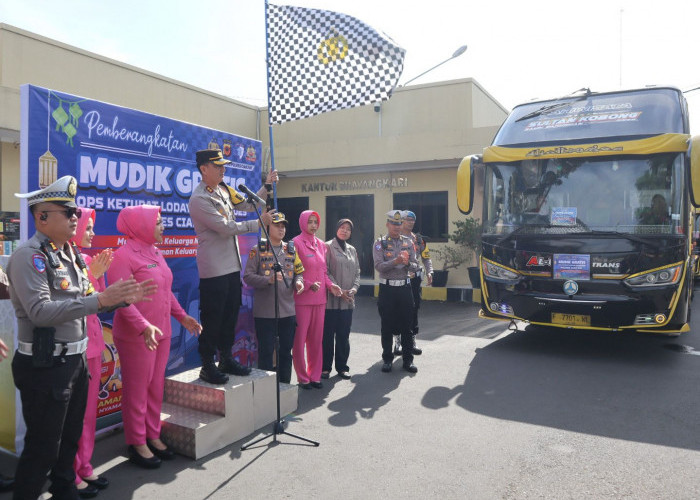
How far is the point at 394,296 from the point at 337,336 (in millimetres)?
843

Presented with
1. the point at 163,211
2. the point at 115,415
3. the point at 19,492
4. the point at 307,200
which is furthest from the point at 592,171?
the point at 307,200

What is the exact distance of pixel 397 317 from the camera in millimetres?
6219

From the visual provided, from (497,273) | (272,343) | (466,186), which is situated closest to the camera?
(272,343)

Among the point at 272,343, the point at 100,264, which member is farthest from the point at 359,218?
the point at 100,264

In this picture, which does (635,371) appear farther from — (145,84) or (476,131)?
(145,84)

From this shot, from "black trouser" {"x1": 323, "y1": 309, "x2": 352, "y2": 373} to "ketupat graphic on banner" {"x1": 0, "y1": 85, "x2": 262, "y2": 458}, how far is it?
2.75 feet

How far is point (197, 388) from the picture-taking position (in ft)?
13.9

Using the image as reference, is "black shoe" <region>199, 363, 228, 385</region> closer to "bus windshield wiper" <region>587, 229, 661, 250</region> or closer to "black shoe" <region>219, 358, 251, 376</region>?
"black shoe" <region>219, 358, 251, 376</region>

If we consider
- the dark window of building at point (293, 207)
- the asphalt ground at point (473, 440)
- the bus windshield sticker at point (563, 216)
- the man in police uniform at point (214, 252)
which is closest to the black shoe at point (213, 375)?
the man in police uniform at point (214, 252)

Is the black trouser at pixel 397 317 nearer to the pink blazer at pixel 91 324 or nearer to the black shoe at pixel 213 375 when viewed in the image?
the black shoe at pixel 213 375

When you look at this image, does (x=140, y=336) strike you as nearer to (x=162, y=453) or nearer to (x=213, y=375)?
(x=213, y=375)

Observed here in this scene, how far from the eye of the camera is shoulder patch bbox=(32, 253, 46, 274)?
2705 mm

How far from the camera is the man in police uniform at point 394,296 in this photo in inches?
244

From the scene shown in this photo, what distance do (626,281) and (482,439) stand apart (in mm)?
3197
